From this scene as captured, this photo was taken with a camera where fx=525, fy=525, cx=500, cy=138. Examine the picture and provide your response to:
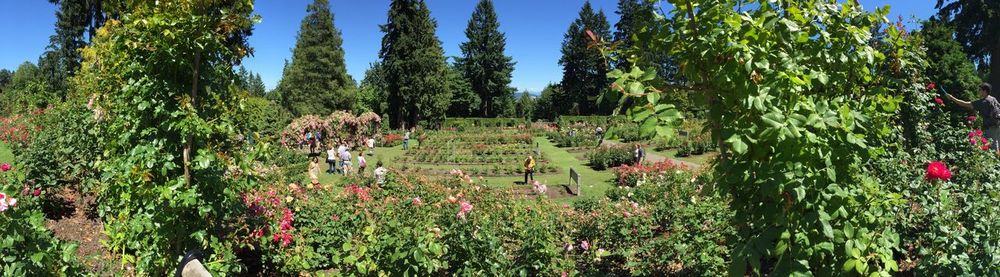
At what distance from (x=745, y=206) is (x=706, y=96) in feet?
1.65

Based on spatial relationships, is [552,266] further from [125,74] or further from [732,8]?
[125,74]

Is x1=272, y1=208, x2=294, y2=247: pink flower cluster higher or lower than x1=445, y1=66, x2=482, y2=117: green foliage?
lower

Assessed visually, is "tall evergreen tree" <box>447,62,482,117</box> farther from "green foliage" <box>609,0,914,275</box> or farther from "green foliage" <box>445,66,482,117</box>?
"green foliage" <box>609,0,914,275</box>

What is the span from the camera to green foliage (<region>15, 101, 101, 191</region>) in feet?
24.0

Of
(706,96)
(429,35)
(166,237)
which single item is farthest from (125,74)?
(429,35)

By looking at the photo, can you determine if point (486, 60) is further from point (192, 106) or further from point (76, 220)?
point (192, 106)

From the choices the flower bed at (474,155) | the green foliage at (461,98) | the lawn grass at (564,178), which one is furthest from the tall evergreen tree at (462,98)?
the lawn grass at (564,178)

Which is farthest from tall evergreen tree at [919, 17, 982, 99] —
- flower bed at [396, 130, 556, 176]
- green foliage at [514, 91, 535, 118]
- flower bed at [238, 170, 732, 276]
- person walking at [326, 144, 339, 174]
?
green foliage at [514, 91, 535, 118]

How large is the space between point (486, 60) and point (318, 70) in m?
20.5

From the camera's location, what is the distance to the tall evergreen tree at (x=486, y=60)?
5909 cm

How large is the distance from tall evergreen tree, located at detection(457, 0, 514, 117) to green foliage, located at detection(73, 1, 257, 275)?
55.0 m

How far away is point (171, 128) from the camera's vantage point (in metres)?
3.62

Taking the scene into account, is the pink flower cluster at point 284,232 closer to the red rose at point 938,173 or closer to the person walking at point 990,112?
the red rose at point 938,173

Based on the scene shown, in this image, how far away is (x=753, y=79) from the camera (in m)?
1.78
